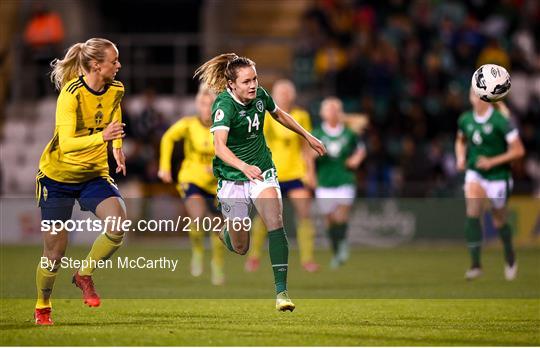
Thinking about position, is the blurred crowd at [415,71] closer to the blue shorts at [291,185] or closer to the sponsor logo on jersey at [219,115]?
the blue shorts at [291,185]

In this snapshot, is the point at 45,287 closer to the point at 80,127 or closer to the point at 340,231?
the point at 80,127

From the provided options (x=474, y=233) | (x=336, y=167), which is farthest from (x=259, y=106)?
(x=336, y=167)

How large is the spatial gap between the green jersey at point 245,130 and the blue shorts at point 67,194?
3.50 ft

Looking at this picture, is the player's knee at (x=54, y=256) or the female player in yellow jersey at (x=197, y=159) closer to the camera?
the player's knee at (x=54, y=256)

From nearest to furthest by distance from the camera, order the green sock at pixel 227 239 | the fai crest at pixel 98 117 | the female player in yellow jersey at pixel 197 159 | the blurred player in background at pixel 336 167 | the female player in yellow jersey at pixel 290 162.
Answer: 1. the fai crest at pixel 98 117
2. the green sock at pixel 227 239
3. the female player in yellow jersey at pixel 197 159
4. the female player in yellow jersey at pixel 290 162
5. the blurred player in background at pixel 336 167

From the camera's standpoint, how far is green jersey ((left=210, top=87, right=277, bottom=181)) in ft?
34.2

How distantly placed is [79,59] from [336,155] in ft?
30.7

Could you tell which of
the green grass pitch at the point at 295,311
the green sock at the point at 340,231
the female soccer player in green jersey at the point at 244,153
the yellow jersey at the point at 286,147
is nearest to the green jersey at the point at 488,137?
the green grass pitch at the point at 295,311

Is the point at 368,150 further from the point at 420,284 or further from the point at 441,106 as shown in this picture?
the point at 420,284

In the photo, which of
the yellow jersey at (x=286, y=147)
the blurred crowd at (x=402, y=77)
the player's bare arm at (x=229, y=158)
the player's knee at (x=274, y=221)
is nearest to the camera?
the player's bare arm at (x=229, y=158)

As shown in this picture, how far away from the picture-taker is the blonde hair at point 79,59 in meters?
10.1

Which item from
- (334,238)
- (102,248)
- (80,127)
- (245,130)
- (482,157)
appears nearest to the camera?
(80,127)

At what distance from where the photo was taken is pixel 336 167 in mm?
19391

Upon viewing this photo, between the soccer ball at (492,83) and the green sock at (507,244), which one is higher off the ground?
the soccer ball at (492,83)
